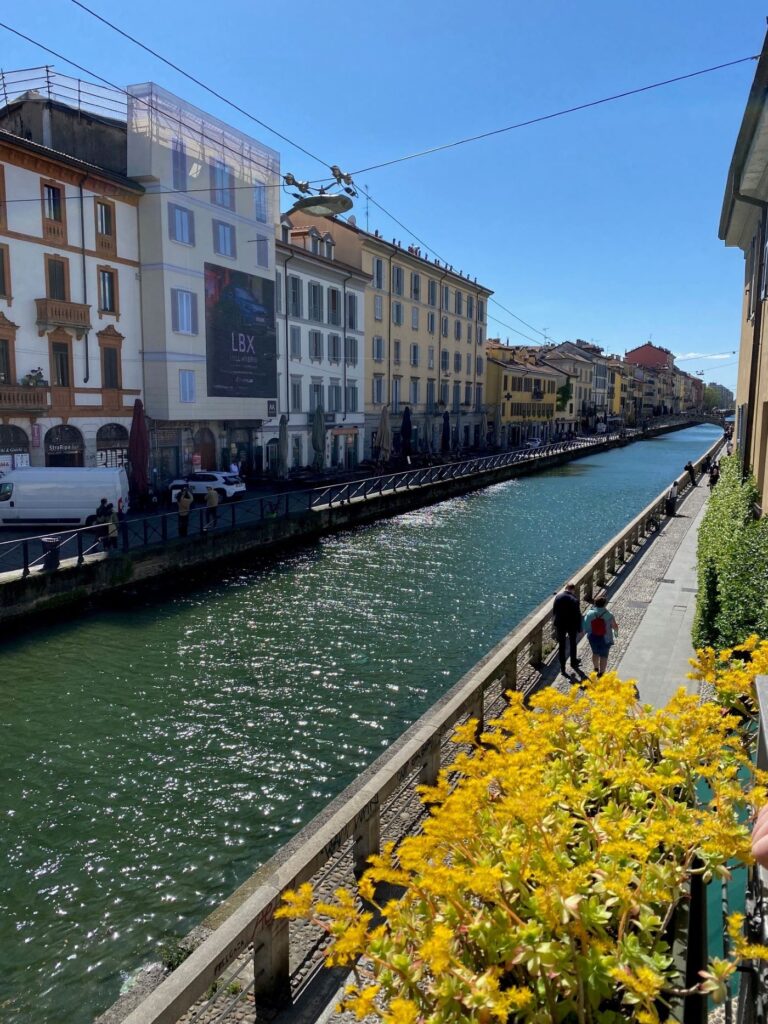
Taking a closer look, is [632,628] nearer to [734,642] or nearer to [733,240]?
[734,642]

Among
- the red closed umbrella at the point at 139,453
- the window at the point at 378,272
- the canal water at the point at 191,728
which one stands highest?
the window at the point at 378,272

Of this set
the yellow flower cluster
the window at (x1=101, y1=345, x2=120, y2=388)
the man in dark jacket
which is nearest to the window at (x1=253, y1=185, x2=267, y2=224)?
the window at (x1=101, y1=345, x2=120, y2=388)

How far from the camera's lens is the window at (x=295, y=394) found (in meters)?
38.9

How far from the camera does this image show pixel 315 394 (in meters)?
41.1

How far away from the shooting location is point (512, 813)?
3439 millimetres

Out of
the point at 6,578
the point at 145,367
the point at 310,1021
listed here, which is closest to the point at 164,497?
the point at 145,367

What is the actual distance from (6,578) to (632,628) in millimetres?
12198

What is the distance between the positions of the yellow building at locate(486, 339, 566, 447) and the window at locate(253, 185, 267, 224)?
36908 millimetres

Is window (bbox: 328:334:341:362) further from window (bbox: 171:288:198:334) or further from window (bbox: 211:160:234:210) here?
window (bbox: 171:288:198:334)

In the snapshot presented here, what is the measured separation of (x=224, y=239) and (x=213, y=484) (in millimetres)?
11857

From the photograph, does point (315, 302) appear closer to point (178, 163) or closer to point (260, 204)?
point (260, 204)

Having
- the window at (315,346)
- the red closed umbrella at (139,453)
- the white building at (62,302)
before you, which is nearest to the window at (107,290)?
the white building at (62,302)

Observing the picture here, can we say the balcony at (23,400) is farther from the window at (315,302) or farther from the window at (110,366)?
the window at (315,302)

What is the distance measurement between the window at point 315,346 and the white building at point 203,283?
13.3ft
